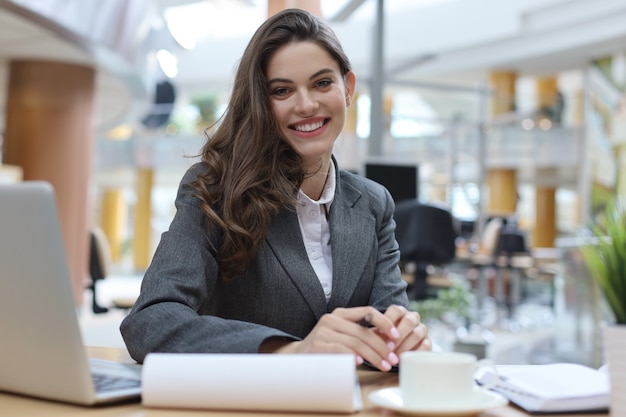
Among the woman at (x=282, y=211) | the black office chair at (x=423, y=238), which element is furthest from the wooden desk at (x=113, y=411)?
the black office chair at (x=423, y=238)

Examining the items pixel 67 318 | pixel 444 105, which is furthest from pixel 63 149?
pixel 444 105

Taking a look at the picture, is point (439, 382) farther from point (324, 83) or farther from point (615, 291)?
point (324, 83)

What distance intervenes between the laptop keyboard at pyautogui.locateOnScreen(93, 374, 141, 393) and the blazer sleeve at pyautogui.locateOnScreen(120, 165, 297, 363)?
0.44 feet

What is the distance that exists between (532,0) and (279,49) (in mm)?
13347

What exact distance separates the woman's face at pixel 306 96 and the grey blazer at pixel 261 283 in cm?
15

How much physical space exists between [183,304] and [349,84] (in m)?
0.74

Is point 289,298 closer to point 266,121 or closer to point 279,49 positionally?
point 266,121

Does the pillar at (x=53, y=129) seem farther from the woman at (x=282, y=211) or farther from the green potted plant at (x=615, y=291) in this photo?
the green potted plant at (x=615, y=291)

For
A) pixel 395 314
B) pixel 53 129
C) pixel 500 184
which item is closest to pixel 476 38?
pixel 500 184

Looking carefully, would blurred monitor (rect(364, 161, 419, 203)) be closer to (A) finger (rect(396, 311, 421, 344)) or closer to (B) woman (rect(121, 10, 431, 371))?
(B) woman (rect(121, 10, 431, 371))

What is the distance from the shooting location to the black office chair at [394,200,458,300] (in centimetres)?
606

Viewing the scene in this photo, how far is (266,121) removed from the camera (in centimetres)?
162

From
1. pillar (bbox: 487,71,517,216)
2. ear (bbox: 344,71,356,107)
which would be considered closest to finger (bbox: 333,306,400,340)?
ear (bbox: 344,71,356,107)

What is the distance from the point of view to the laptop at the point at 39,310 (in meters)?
0.86
